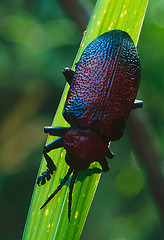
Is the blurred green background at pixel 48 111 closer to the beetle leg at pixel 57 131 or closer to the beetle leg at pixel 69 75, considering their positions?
the beetle leg at pixel 69 75

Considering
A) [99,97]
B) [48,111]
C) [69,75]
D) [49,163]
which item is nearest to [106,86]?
[99,97]

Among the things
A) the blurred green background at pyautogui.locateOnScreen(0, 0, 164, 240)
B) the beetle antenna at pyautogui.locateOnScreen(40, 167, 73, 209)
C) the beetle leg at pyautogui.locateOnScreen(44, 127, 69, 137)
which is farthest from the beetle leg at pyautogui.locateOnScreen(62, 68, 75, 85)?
the blurred green background at pyautogui.locateOnScreen(0, 0, 164, 240)

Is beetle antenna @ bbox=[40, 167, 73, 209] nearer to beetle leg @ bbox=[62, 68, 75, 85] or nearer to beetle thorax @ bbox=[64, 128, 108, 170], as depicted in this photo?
beetle thorax @ bbox=[64, 128, 108, 170]

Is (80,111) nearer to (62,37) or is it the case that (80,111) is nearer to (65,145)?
(65,145)

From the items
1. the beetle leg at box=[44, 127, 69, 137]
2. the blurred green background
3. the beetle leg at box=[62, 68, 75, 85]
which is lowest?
the blurred green background

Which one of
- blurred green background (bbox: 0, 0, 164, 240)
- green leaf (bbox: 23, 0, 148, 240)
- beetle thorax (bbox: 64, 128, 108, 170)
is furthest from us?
blurred green background (bbox: 0, 0, 164, 240)

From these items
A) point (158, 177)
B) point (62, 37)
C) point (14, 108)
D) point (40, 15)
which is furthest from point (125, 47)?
point (14, 108)

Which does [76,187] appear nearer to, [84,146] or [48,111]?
[84,146]

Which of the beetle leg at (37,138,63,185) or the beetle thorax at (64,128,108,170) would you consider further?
the beetle thorax at (64,128,108,170)
